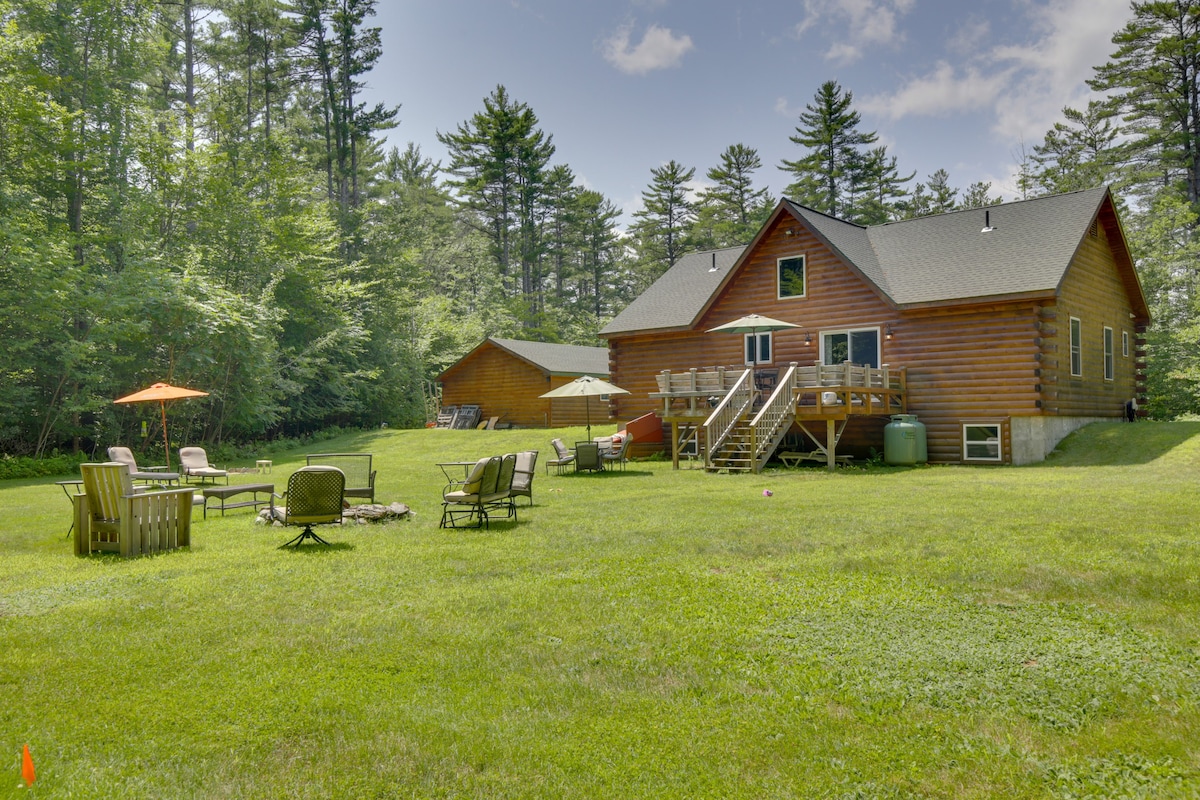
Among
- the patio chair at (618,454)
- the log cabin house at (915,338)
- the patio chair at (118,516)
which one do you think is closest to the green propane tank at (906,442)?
the log cabin house at (915,338)

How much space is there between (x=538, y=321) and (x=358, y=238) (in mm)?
13354

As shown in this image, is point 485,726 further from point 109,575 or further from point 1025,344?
point 1025,344

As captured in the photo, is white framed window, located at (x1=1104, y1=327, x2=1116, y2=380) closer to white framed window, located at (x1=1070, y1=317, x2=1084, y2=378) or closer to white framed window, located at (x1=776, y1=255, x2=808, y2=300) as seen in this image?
white framed window, located at (x1=1070, y1=317, x2=1084, y2=378)

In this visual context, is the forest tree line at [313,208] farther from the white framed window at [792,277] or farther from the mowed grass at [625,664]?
the mowed grass at [625,664]

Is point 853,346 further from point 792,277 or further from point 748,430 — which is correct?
point 748,430

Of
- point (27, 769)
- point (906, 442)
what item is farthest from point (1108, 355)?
point (27, 769)

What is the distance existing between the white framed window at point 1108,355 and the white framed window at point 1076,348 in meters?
2.71

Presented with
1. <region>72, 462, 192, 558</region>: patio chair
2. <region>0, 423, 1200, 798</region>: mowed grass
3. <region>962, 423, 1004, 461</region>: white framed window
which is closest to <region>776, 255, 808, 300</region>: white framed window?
<region>962, 423, 1004, 461</region>: white framed window

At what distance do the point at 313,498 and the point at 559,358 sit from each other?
2576 centimetres

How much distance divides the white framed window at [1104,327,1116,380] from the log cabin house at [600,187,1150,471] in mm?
64

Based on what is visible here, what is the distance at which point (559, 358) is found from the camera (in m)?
34.2

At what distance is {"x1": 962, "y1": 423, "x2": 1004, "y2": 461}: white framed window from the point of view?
18266 mm

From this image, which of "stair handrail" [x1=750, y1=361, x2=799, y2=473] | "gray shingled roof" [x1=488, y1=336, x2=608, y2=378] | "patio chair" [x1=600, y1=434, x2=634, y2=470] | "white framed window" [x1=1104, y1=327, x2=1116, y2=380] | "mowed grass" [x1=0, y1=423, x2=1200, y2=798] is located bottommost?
"mowed grass" [x1=0, y1=423, x2=1200, y2=798]

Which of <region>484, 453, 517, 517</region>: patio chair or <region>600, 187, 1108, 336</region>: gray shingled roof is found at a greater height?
<region>600, 187, 1108, 336</region>: gray shingled roof
